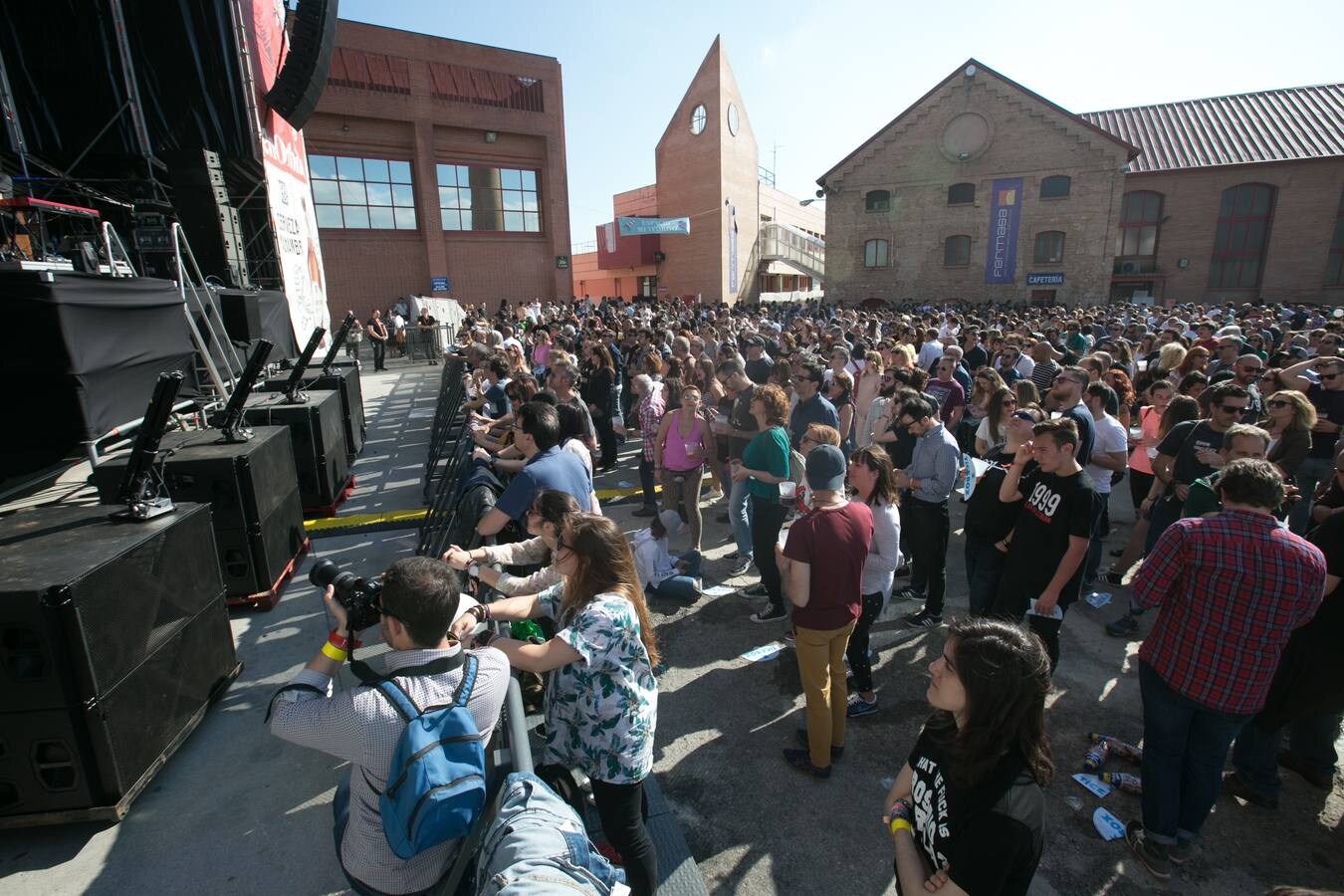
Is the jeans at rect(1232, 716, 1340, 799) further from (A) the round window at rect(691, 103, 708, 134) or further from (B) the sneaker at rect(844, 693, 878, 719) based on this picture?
(A) the round window at rect(691, 103, 708, 134)

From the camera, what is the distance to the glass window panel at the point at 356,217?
27938mm

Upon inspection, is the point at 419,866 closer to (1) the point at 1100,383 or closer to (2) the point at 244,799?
(2) the point at 244,799

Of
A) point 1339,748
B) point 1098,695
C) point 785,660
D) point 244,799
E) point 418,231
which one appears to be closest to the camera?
point 244,799

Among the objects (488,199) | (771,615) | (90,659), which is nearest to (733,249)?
(488,199)

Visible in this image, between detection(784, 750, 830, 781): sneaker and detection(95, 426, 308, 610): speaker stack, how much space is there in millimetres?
4299

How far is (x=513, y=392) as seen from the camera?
6.13 meters

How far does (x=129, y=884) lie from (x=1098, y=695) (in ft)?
18.3

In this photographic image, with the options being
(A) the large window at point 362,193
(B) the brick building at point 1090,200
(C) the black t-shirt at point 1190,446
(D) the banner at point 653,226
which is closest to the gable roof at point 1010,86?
(B) the brick building at point 1090,200

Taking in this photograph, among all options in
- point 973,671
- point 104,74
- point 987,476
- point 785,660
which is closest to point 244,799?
point 785,660

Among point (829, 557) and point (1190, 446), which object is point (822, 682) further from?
point (1190, 446)

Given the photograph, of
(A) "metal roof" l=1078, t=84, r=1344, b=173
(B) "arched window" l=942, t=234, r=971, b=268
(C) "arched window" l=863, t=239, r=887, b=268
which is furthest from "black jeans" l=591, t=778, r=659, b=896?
(A) "metal roof" l=1078, t=84, r=1344, b=173

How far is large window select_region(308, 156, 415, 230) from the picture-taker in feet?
89.2

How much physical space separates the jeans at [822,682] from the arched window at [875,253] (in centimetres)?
3553

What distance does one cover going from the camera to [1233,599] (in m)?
2.75
